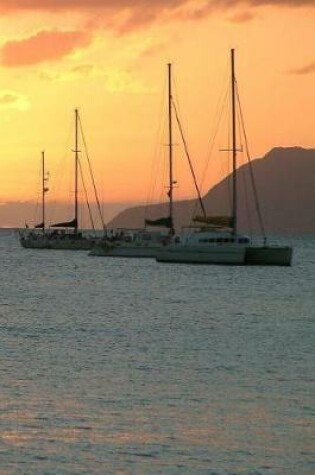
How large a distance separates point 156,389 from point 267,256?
205 ft

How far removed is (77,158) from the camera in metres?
123

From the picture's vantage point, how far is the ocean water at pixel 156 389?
20234mm

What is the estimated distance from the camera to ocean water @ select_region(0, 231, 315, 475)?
20.2 meters

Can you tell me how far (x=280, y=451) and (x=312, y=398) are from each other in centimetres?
519

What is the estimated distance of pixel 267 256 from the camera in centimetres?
8912

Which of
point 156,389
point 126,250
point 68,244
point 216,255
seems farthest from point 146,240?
point 156,389

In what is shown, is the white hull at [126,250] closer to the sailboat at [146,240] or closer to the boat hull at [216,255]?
the sailboat at [146,240]

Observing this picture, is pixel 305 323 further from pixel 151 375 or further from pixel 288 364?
pixel 151 375

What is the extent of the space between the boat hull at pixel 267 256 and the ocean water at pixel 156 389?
2818 cm

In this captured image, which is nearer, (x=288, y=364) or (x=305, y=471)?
(x=305, y=471)

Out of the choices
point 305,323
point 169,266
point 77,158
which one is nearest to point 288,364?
point 305,323

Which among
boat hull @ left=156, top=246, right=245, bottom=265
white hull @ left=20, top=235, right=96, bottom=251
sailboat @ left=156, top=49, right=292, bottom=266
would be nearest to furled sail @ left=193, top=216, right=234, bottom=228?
sailboat @ left=156, top=49, right=292, bottom=266

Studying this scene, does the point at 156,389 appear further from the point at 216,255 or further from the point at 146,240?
the point at 146,240

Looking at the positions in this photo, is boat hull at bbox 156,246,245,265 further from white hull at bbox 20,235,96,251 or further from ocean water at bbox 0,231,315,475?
white hull at bbox 20,235,96,251
